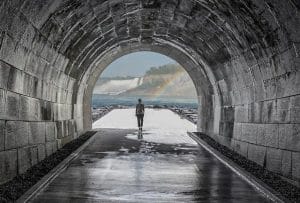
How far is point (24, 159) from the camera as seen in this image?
11.2m

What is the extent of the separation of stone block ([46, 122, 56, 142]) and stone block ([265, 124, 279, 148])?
5.90 m

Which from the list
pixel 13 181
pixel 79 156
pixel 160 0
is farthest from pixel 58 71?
pixel 13 181

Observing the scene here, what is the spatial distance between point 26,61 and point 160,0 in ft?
16.2

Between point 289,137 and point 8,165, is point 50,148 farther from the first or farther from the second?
point 289,137

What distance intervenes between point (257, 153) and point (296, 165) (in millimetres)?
3635

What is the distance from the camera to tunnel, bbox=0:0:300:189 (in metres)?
9.88

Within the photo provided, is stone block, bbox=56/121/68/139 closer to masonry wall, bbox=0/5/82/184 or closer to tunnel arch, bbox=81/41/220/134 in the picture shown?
masonry wall, bbox=0/5/82/184

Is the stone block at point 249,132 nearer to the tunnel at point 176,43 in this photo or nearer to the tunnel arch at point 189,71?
the tunnel at point 176,43

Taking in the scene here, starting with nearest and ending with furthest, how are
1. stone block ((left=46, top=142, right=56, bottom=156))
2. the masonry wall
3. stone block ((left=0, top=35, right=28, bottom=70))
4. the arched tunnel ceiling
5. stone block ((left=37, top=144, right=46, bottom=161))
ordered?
Answer: stone block ((left=0, top=35, right=28, bottom=70)) → the masonry wall → the arched tunnel ceiling → stone block ((left=37, top=144, right=46, bottom=161)) → stone block ((left=46, top=142, right=56, bottom=156))

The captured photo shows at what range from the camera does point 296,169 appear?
9.91 m

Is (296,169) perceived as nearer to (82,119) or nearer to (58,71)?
(58,71)

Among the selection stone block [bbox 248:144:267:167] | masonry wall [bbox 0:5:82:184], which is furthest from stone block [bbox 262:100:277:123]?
masonry wall [bbox 0:5:82:184]

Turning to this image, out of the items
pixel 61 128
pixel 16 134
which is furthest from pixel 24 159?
pixel 61 128

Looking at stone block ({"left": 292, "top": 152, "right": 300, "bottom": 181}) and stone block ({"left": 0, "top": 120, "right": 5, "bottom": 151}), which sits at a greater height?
stone block ({"left": 0, "top": 120, "right": 5, "bottom": 151})
